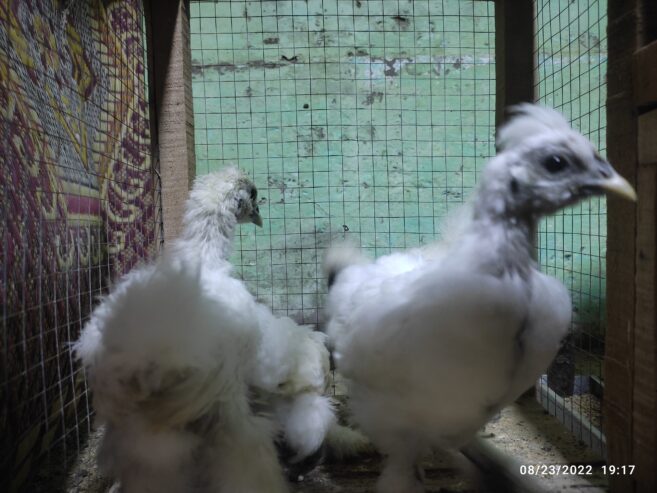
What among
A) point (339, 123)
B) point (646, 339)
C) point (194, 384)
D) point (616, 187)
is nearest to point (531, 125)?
point (616, 187)

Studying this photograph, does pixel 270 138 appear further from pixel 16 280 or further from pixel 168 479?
pixel 168 479

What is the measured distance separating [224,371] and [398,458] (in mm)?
767

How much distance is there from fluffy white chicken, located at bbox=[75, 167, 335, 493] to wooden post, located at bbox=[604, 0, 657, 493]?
1206mm

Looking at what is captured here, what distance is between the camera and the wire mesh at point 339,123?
370 cm

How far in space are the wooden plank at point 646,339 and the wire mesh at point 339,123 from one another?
222cm

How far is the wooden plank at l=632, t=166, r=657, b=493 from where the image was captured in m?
1.47

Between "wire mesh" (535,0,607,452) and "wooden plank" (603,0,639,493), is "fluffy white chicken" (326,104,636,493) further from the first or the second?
"wire mesh" (535,0,607,452)

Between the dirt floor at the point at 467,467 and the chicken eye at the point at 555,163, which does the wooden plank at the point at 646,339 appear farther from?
the dirt floor at the point at 467,467

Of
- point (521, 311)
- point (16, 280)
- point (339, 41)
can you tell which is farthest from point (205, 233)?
point (339, 41)

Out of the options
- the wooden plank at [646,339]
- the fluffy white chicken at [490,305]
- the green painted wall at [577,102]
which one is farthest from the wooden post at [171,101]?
the green painted wall at [577,102]

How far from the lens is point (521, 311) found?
142 centimetres

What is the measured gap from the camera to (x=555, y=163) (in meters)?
1.43

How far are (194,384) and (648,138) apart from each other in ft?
5.38

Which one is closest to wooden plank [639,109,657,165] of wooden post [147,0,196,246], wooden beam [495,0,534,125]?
wooden beam [495,0,534,125]
